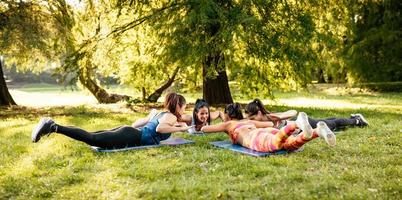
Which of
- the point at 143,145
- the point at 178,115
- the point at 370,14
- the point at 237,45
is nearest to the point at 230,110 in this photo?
the point at 178,115

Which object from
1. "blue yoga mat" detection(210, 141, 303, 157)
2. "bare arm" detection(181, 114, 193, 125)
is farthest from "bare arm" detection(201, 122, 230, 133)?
"bare arm" detection(181, 114, 193, 125)

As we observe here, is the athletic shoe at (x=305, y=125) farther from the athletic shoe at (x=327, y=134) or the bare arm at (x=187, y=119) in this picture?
the bare arm at (x=187, y=119)

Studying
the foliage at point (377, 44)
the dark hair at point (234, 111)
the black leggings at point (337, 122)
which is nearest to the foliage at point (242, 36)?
the black leggings at point (337, 122)

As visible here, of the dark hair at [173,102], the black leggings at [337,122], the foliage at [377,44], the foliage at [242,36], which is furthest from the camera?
the foliage at [377,44]

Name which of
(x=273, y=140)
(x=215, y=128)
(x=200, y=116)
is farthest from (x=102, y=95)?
(x=273, y=140)

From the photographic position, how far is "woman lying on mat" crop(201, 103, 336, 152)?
5.26 metres

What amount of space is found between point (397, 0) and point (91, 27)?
53.9ft

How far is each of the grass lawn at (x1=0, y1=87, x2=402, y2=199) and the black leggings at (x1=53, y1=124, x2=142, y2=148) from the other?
235 mm

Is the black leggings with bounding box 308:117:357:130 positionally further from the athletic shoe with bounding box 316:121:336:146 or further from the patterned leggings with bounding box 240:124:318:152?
the athletic shoe with bounding box 316:121:336:146

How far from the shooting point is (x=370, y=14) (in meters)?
24.4

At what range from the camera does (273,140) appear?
20.2ft

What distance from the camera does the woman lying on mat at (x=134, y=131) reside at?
6.30 m

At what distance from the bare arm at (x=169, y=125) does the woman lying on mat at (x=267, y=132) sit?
1.32 feet

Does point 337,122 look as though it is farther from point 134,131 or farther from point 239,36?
point 134,131
